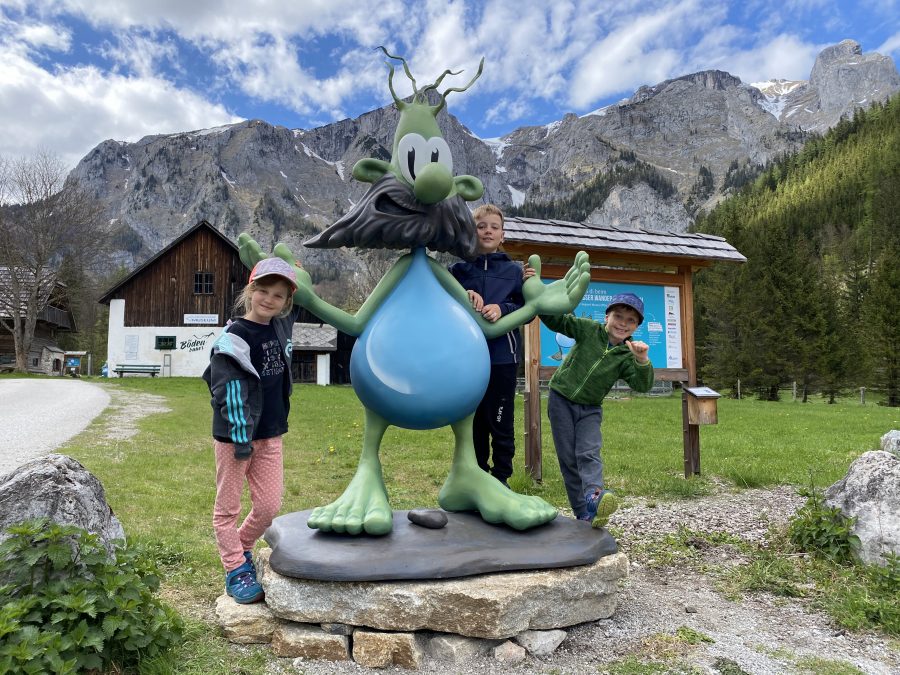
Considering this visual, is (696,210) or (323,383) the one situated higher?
(696,210)

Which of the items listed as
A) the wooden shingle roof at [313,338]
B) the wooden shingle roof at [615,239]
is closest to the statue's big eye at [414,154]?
the wooden shingle roof at [615,239]

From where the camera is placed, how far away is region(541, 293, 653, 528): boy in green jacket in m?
3.32

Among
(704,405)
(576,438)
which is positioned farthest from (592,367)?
(704,405)

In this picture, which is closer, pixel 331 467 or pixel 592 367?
pixel 592 367

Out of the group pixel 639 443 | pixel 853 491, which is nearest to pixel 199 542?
pixel 853 491

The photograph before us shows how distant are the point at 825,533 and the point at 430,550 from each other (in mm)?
2535

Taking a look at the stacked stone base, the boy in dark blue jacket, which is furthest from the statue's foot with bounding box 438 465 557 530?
the boy in dark blue jacket

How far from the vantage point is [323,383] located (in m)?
24.9

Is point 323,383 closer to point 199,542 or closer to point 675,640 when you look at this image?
point 199,542

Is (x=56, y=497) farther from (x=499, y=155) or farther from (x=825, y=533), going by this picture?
(x=499, y=155)

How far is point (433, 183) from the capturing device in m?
2.88

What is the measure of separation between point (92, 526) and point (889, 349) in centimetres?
2690

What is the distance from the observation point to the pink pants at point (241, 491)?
2662 mm

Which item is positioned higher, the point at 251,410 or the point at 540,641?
the point at 251,410
